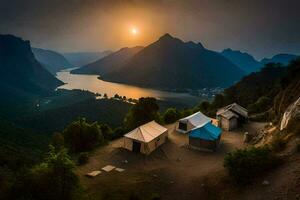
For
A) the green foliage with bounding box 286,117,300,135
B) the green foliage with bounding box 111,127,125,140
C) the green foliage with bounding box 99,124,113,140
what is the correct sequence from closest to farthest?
the green foliage with bounding box 286,117,300,135 < the green foliage with bounding box 111,127,125,140 < the green foliage with bounding box 99,124,113,140

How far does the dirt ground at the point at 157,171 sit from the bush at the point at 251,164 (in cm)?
317

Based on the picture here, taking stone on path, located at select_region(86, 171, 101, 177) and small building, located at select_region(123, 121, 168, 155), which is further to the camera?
small building, located at select_region(123, 121, 168, 155)

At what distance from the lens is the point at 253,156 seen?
17.2m

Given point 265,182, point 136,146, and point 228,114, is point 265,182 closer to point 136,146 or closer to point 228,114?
point 136,146

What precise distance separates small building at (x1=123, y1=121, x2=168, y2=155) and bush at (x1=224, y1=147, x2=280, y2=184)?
1374 centimetres

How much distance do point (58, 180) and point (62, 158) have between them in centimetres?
121

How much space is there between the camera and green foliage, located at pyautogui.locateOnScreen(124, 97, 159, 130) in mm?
47250

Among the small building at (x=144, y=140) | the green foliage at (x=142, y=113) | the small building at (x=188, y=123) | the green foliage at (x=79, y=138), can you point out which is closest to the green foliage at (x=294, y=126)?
the small building at (x=144, y=140)

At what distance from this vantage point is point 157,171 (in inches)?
955

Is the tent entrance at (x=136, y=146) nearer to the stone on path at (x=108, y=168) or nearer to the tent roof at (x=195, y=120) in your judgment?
the stone on path at (x=108, y=168)

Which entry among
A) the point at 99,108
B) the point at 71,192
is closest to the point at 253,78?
the point at 99,108

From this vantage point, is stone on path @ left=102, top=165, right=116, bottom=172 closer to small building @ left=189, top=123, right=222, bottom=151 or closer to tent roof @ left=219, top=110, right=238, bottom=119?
small building @ left=189, top=123, right=222, bottom=151

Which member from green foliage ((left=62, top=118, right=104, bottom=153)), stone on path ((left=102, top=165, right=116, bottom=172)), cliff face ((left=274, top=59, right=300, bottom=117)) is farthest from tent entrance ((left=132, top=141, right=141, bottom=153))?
cliff face ((left=274, top=59, right=300, bottom=117))

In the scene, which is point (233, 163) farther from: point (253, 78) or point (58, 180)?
point (253, 78)
